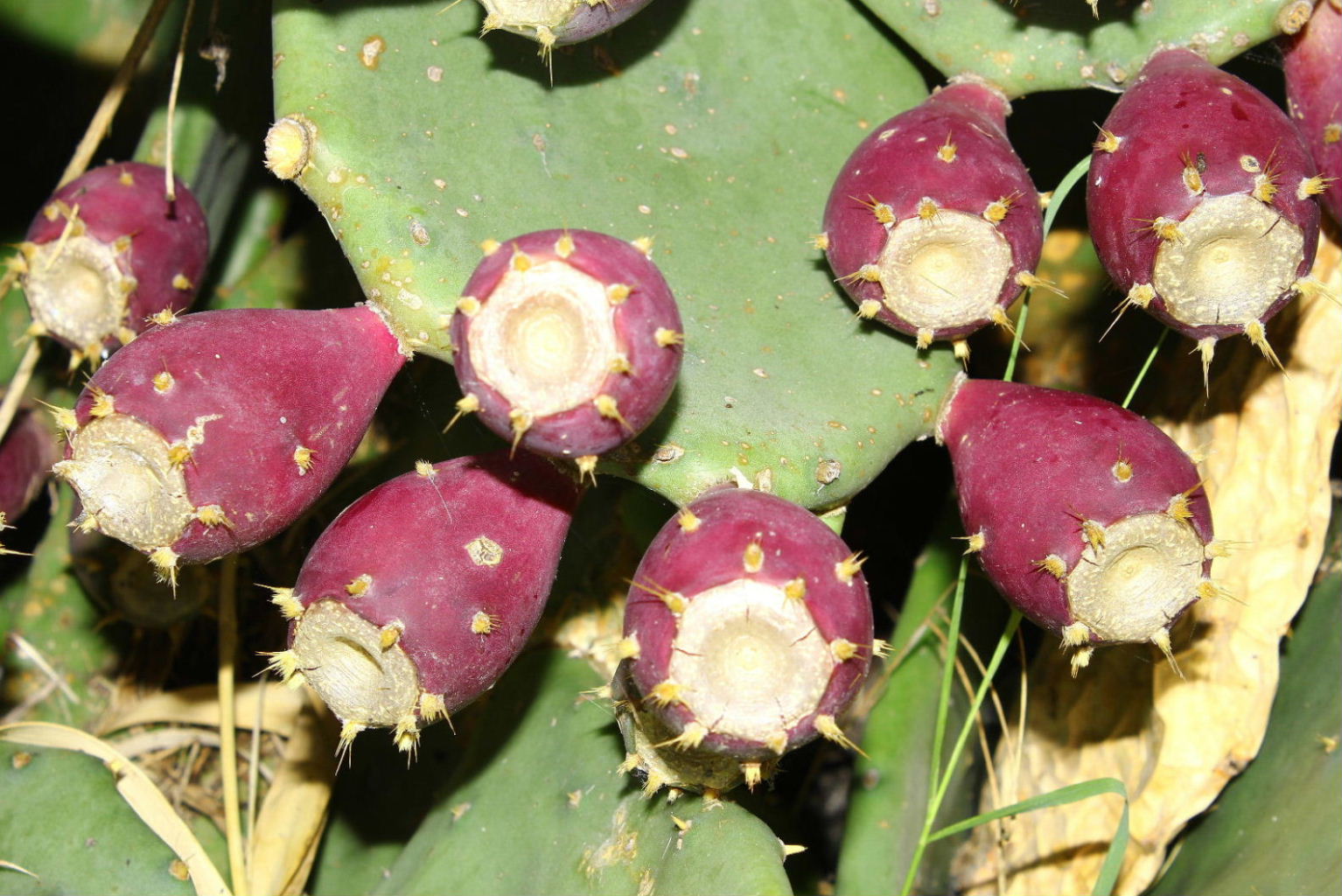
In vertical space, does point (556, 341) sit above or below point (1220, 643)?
above

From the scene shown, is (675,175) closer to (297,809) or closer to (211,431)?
(211,431)

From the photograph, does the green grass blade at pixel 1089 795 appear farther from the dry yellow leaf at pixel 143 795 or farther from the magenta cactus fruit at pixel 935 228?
the dry yellow leaf at pixel 143 795

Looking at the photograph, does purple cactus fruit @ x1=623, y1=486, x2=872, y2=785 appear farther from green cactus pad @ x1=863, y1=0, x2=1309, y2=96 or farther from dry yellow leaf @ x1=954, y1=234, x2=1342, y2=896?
green cactus pad @ x1=863, y1=0, x2=1309, y2=96

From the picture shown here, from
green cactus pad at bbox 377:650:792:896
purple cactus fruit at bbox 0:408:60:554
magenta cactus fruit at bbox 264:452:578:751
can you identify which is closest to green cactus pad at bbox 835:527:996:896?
green cactus pad at bbox 377:650:792:896

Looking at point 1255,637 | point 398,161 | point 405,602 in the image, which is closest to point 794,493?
point 405,602

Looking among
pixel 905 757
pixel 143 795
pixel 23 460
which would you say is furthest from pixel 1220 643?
pixel 23 460

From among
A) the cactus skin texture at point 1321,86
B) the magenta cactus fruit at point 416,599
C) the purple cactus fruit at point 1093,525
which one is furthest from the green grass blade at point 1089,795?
the cactus skin texture at point 1321,86
